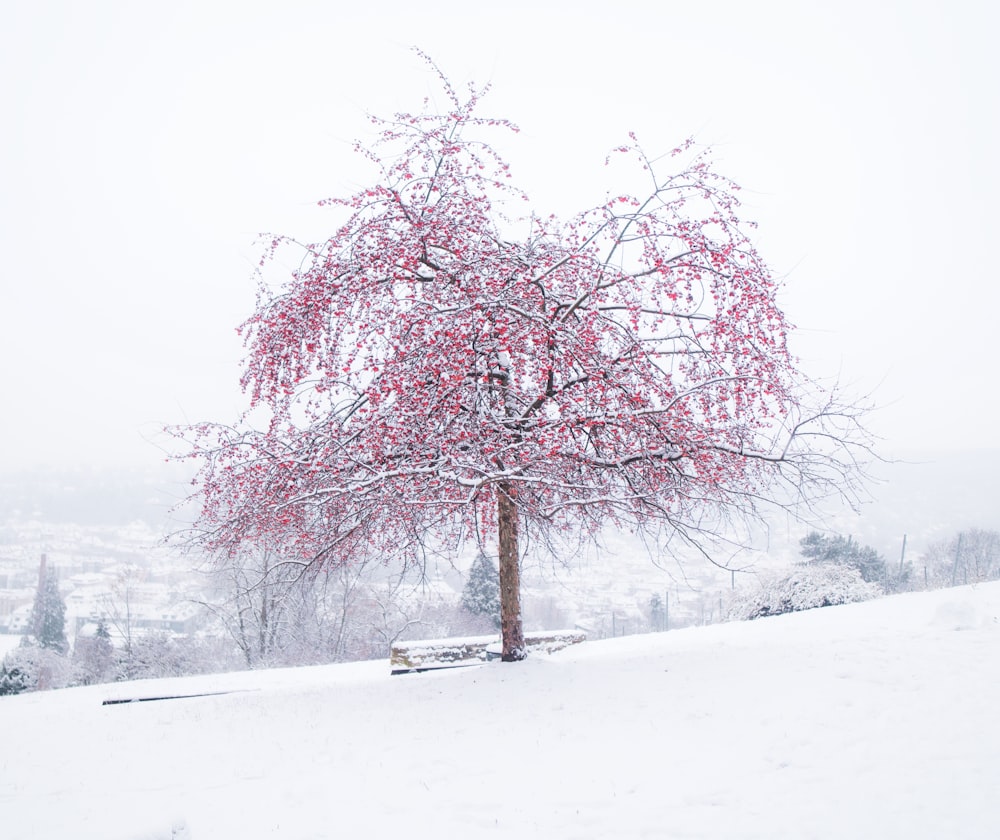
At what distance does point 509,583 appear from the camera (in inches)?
377

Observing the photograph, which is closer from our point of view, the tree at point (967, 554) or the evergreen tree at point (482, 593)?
the evergreen tree at point (482, 593)

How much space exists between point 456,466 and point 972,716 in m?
5.22

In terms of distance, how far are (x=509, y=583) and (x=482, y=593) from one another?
86.8 ft

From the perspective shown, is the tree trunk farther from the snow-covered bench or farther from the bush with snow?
the bush with snow

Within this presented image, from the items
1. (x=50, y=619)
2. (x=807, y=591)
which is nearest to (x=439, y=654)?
(x=807, y=591)

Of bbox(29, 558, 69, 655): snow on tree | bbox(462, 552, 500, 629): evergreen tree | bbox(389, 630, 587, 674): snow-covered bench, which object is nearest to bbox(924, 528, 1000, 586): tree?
bbox(462, 552, 500, 629): evergreen tree

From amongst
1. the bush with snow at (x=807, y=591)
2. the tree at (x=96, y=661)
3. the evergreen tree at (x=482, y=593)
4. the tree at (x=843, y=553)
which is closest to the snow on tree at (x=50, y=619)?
the tree at (x=96, y=661)

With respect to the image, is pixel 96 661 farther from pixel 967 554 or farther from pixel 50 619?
pixel 967 554

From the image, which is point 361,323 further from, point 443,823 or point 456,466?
point 443,823

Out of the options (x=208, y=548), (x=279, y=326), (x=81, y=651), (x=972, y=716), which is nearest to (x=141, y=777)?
(x=208, y=548)

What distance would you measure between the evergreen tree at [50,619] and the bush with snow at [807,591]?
48.1m

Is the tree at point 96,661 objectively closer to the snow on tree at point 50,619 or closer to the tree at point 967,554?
the snow on tree at point 50,619

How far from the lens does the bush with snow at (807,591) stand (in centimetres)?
1705

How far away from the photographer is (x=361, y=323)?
28.1 feet
